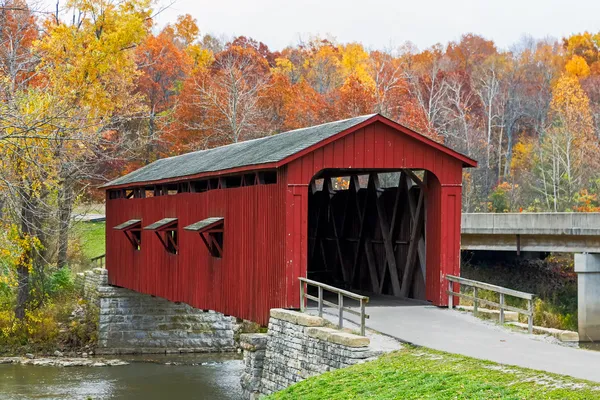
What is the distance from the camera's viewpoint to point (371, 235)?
22.5 m

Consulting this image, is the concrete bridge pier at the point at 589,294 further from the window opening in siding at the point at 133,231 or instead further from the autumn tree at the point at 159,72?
the autumn tree at the point at 159,72

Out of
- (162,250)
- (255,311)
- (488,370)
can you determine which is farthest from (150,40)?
(488,370)

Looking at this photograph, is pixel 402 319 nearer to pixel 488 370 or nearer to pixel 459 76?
pixel 488 370

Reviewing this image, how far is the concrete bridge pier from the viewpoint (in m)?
29.3

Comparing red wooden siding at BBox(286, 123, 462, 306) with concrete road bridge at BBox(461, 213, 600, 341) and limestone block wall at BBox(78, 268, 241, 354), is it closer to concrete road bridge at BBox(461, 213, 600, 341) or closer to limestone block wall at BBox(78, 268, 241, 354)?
concrete road bridge at BBox(461, 213, 600, 341)

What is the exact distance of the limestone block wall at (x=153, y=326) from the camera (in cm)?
2956

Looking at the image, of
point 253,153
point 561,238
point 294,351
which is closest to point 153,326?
point 253,153

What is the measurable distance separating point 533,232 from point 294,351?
17.4 metres

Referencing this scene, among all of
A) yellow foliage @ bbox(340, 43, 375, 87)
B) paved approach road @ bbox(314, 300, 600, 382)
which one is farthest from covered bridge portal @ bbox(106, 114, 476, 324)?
yellow foliage @ bbox(340, 43, 375, 87)

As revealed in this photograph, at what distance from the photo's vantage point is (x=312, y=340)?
1555 cm

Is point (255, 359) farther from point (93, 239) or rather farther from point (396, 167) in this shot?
point (93, 239)

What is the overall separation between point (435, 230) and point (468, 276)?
1712 cm

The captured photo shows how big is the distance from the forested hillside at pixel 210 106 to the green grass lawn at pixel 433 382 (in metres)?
5.11

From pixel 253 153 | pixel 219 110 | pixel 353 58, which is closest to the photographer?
pixel 253 153
